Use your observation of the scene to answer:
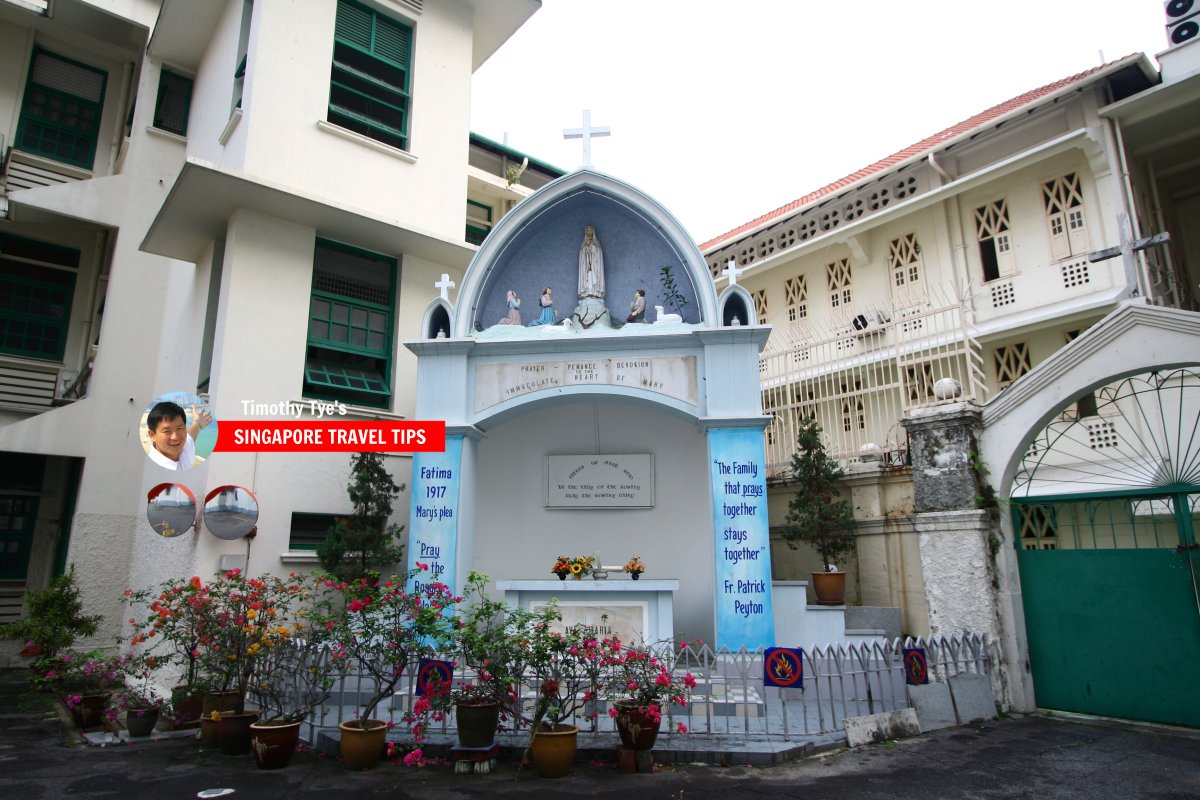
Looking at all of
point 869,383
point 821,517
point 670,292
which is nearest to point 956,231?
point 869,383

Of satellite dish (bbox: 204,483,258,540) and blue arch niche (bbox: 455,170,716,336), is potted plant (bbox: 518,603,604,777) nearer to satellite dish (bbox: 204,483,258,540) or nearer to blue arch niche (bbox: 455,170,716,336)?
blue arch niche (bbox: 455,170,716,336)

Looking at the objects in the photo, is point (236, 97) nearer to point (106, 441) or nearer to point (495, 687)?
point (106, 441)

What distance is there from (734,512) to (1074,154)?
33.4 ft

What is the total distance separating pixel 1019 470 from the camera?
366 inches

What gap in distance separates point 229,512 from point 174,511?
2.78 ft

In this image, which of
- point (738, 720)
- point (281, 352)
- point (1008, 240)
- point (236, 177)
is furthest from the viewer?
point (1008, 240)

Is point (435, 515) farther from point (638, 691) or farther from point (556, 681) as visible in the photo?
point (638, 691)

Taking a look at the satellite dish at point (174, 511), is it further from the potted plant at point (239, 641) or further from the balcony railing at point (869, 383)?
the balcony railing at point (869, 383)

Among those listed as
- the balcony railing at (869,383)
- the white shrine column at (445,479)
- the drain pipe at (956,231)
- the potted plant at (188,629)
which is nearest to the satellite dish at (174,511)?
the potted plant at (188,629)

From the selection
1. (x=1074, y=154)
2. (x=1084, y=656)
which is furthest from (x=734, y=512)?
(x=1074, y=154)

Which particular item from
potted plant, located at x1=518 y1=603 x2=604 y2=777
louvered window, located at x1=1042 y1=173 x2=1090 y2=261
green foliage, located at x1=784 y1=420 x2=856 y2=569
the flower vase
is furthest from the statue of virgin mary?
louvered window, located at x1=1042 y1=173 x2=1090 y2=261

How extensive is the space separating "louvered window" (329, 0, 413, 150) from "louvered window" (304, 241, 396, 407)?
2.59 meters

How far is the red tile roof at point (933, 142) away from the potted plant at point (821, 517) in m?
7.73

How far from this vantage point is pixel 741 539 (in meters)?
9.52
